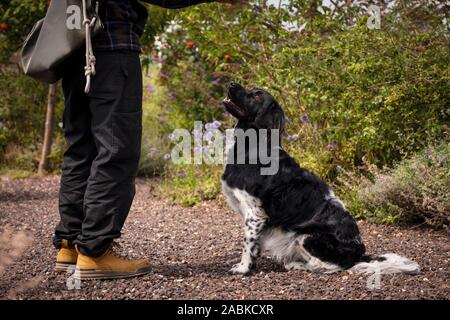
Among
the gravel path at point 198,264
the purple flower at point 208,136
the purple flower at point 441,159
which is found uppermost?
the purple flower at point 208,136

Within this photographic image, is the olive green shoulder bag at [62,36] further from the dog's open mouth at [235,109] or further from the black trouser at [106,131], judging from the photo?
the dog's open mouth at [235,109]

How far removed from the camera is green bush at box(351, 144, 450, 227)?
4867 millimetres

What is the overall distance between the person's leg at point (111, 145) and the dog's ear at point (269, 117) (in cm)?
87

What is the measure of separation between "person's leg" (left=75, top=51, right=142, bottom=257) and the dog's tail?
1540 mm

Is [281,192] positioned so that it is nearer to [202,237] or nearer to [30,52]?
[202,237]

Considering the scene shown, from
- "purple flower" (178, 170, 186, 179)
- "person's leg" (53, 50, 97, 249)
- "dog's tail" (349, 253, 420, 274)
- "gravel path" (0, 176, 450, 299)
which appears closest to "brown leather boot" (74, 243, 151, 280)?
"gravel path" (0, 176, 450, 299)

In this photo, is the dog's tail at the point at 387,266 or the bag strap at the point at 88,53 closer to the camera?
the bag strap at the point at 88,53

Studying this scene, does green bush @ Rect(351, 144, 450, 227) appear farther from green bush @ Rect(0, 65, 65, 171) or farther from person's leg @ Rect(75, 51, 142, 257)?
green bush @ Rect(0, 65, 65, 171)

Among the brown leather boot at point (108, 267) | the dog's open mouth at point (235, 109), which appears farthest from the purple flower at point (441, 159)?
the brown leather boot at point (108, 267)

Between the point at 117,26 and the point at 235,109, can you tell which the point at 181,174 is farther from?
the point at 117,26

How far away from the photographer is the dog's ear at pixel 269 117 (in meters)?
3.91

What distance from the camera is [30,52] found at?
11.0ft

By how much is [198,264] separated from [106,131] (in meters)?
1.26
